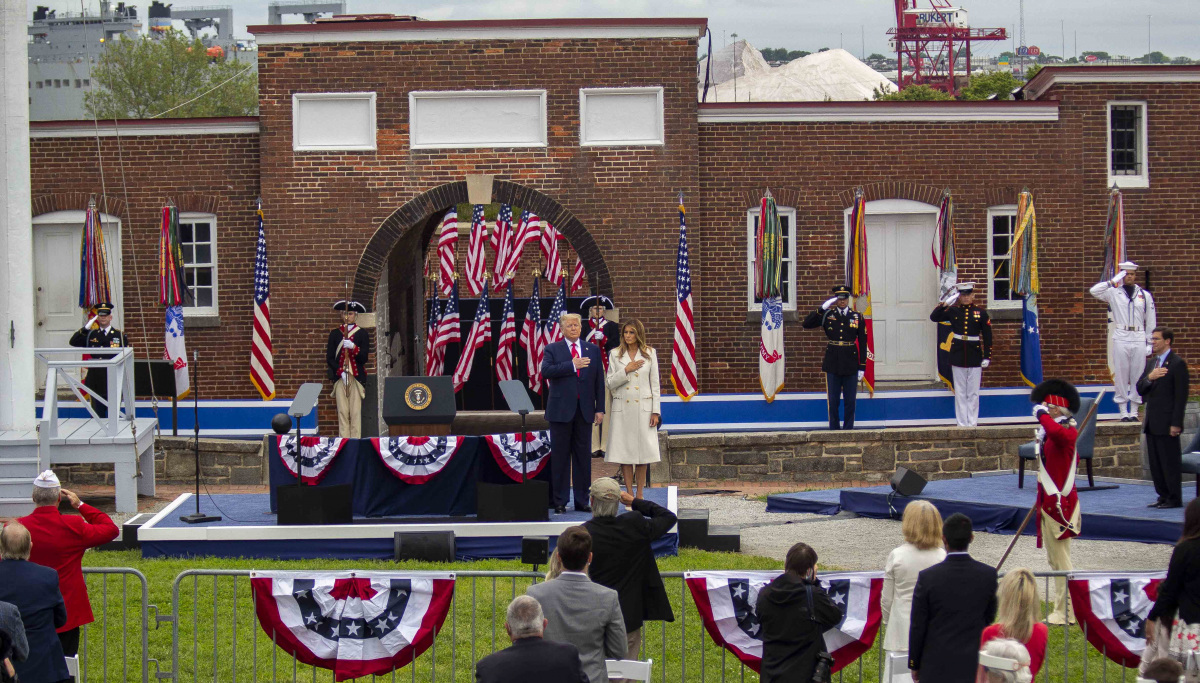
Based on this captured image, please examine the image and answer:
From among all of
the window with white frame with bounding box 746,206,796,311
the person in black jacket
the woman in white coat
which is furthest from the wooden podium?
the window with white frame with bounding box 746,206,796,311

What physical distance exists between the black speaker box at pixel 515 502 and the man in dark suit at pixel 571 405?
0.51m

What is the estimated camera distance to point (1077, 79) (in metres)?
20.0

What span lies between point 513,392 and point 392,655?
4.24 meters

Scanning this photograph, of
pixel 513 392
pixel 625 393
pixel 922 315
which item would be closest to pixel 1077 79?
pixel 922 315

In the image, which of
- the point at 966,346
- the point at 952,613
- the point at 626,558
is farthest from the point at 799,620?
the point at 966,346

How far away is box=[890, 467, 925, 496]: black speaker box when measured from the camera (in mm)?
13405

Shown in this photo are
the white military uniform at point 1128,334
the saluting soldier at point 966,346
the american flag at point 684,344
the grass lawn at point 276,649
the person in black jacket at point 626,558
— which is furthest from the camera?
the american flag at point 684,344

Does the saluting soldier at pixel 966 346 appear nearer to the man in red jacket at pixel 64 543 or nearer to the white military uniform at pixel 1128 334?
the white military uniform at pixel 1128 334

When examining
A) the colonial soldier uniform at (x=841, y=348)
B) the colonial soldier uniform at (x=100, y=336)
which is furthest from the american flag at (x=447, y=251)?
the colonial soldier uniform at (x=841, y=348)

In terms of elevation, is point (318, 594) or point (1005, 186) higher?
point (1005, 186)

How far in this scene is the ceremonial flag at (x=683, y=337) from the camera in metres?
18.6

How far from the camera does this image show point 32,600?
23.6 feet

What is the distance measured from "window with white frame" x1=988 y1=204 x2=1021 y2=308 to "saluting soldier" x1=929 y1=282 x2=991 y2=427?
5.85ft

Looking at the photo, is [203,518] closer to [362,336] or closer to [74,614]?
[74,614]
